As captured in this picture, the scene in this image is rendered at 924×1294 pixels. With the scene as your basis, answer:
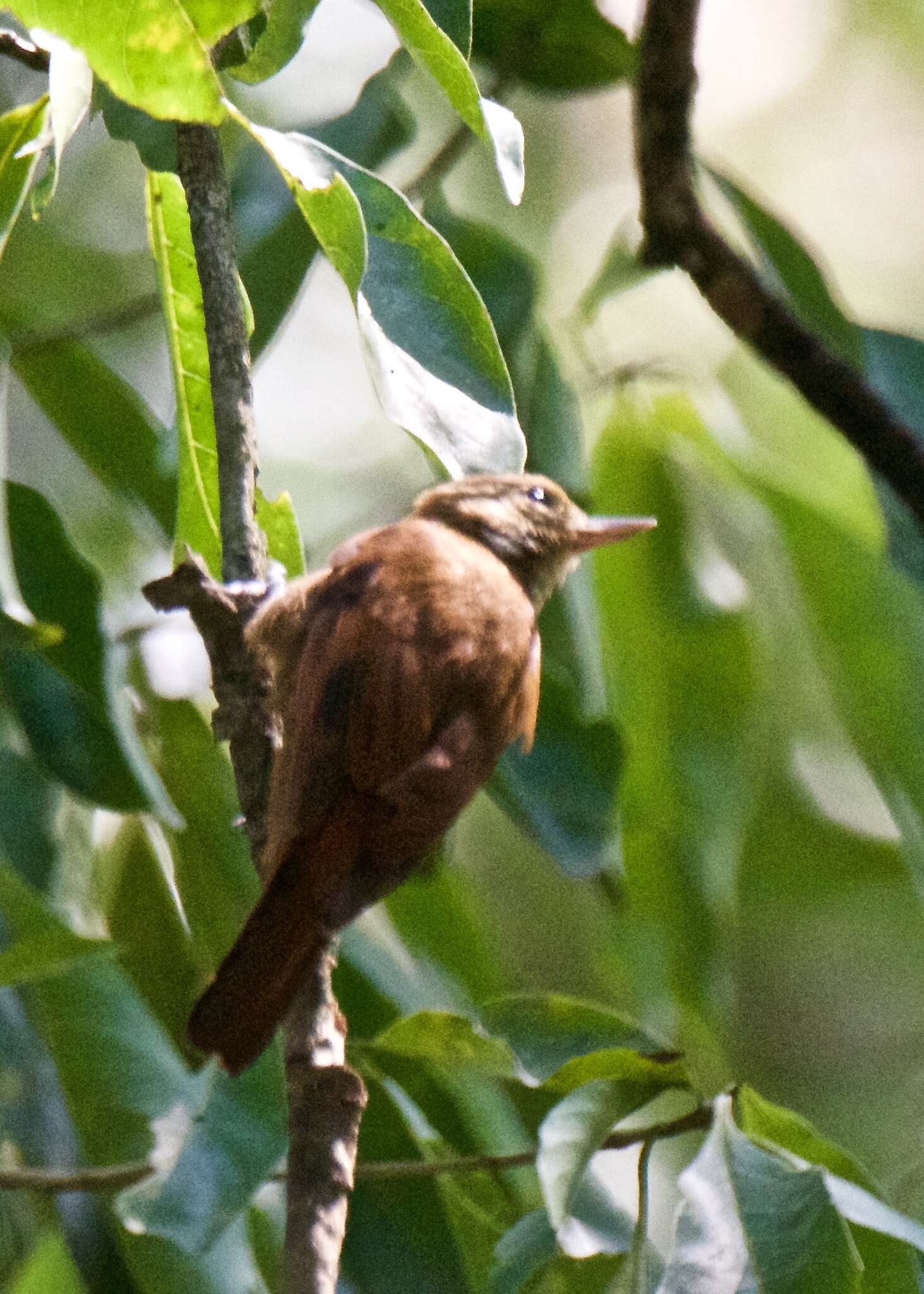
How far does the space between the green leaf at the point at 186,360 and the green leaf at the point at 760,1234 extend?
95 centimetres

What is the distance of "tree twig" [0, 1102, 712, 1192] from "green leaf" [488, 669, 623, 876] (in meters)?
0.42

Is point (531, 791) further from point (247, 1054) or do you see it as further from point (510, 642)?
point (247, 1054)

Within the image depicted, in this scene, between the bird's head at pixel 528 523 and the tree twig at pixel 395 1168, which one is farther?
the bird's head at pixel 528 523

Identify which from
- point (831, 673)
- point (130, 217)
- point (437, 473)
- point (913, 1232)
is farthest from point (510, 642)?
point (130, 217)

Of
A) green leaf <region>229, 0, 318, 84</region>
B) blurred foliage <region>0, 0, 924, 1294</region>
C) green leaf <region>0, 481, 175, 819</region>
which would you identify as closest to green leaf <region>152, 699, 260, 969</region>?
blurred foliage <region>0, 0, 924, 1294</region>

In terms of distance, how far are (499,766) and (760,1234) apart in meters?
0.89

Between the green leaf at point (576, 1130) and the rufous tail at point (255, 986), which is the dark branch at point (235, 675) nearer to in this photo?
the rufous tail at point (255, 986)

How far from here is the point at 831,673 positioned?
2.62 m

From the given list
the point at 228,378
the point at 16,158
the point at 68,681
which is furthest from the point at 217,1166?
the point at 16,158

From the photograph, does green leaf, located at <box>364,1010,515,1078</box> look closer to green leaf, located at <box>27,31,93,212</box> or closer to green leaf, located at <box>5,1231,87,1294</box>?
green leaf, located at <box>5,1231,87,1294</box>

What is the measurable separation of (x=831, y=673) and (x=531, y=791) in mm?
511

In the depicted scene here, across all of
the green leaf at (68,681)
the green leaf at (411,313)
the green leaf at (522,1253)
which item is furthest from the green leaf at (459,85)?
the green leaf at (522,1253)

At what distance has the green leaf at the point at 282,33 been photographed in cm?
168

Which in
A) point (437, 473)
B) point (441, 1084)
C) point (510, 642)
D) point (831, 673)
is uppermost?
point (437, 473)
